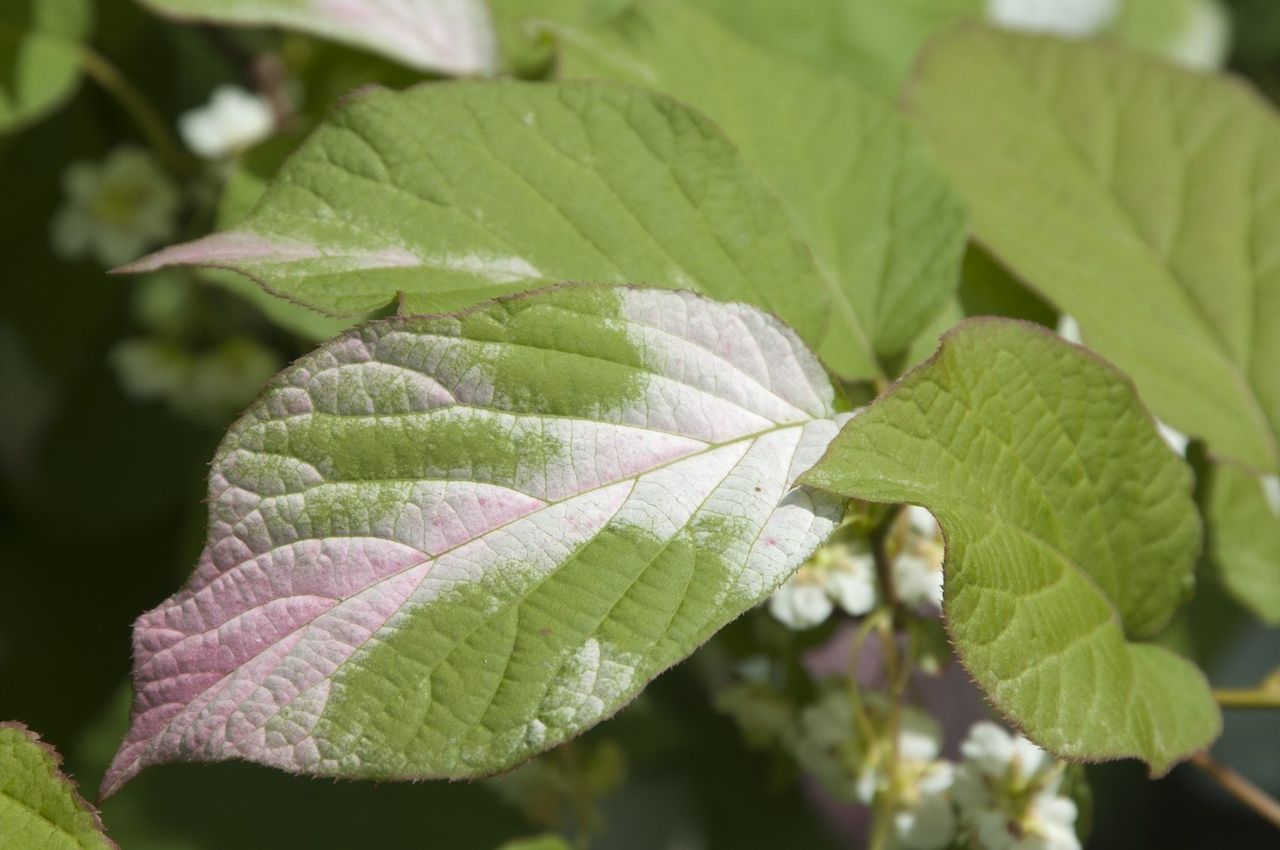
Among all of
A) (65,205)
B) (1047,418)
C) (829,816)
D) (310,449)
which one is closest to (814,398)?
(1047,418)

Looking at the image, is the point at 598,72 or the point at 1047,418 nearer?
the point at 1047,418

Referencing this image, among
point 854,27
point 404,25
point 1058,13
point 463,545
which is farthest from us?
point 1058,13

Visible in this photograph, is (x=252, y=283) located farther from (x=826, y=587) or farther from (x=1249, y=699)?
(x=1249, y=699)

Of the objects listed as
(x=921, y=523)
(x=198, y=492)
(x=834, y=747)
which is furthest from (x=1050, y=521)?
(x=198, y=492)

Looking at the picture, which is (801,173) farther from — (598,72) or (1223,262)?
(1223,262)

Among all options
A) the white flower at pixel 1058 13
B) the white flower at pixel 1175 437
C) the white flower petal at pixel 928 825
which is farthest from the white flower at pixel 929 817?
the white flower at pixel 1058 13

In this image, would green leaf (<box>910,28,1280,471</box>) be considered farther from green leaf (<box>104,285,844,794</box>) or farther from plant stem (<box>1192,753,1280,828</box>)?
green leaf (<box>104,285,844,794</box>)

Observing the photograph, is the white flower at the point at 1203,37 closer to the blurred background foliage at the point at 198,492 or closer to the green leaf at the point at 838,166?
the blurred background foliage at the point at 198,492
